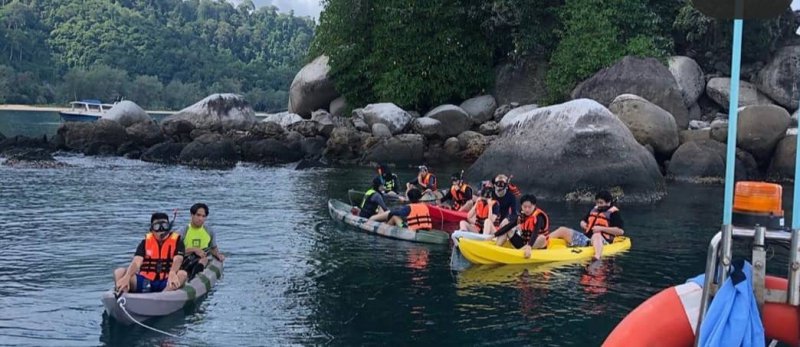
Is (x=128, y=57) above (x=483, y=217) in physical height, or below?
above

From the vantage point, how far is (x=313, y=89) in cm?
4072

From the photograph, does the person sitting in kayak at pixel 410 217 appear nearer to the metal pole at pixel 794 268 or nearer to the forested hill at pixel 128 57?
the metal pole at pixel 794 268

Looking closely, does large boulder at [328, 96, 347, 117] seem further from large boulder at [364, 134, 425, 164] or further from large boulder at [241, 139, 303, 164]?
large boulder at [364, 134, 425, 164]

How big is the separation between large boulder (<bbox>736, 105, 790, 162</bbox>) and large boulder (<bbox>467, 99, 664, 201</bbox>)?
618 centimetres

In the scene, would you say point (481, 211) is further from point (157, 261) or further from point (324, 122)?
point (324, 122)

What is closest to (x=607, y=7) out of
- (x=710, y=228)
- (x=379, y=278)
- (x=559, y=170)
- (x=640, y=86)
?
(x=640, y=86)

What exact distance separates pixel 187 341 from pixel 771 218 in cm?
715

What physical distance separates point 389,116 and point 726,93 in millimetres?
13627

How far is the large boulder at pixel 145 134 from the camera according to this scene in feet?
119

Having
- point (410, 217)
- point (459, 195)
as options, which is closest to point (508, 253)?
point (410, 217)

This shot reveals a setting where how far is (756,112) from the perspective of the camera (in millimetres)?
27609

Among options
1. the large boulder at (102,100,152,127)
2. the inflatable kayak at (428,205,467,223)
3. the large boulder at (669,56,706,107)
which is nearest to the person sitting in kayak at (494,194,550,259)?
the inflatable kayak at (428,205,467,223)

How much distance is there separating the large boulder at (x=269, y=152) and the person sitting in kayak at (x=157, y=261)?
22.3 m

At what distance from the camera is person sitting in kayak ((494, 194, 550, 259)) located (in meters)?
14.1
